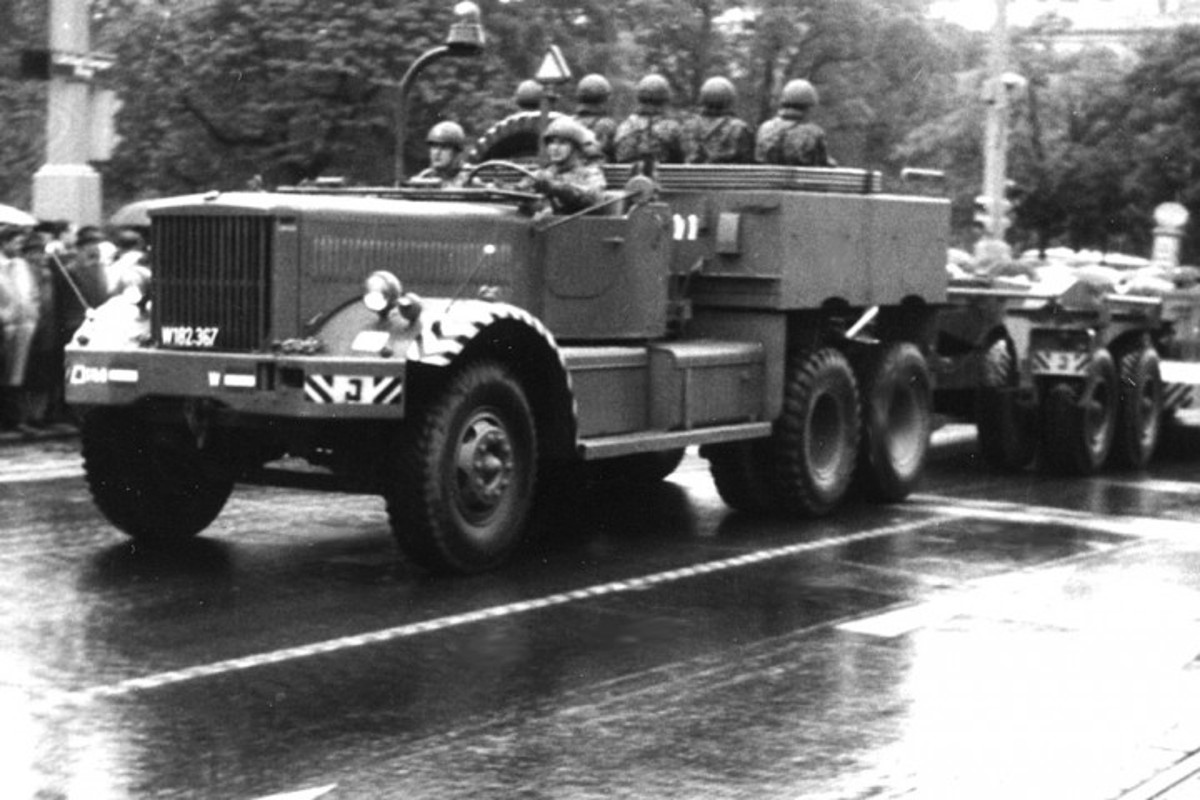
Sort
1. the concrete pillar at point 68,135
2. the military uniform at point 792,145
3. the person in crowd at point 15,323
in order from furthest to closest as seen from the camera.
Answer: the concrete pillar at point 68,135
the person in crowd at point 15,323
the military uniform at point 792,145

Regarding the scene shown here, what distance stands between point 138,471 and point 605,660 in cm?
370

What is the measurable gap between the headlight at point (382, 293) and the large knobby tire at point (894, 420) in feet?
16.0

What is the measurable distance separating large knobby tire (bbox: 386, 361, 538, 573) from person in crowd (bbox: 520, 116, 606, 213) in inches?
57.0

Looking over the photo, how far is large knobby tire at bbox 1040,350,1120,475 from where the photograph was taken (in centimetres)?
1841

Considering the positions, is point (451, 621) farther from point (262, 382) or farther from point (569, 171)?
point (569, 171)

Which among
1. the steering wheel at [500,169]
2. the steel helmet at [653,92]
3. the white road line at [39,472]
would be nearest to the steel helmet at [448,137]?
the steering wheel at [500,169]

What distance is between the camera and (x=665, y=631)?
1054 cm

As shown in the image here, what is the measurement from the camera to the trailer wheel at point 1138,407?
19156 mm

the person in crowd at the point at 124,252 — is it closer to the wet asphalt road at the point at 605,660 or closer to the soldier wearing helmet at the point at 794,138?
the wet asphalt road at the point at 605,660

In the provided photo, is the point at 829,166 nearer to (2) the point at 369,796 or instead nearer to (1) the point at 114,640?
(1) the point at 114,640

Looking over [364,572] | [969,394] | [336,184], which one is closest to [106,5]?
[969,394]

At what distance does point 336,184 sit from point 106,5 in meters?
23.4

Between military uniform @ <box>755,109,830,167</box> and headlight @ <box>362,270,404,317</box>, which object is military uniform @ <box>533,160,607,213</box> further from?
military uniform @ <box>755,109,830,167</box>

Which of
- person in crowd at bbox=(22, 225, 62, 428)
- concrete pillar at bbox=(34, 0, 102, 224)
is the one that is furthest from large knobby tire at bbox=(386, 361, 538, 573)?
concrete pillar at bbox=(34, 0, 102, 224)
